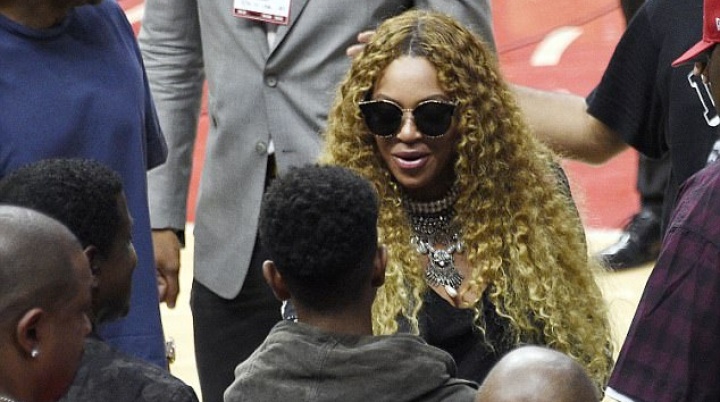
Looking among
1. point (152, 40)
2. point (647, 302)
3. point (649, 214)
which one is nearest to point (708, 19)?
point (647, 302)

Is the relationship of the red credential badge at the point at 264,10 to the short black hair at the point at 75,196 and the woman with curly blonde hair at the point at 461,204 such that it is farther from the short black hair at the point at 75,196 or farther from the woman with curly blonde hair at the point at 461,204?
the short black hair at the point at 75,196

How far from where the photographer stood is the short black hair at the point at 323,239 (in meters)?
2.95

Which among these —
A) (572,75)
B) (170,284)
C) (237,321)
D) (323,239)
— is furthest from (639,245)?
(323,239)

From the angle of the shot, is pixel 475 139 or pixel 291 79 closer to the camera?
pixel 475 139

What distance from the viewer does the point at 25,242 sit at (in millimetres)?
2553

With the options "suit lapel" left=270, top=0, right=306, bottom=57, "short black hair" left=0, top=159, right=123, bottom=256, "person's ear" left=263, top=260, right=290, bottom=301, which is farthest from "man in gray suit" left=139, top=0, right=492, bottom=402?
"person's ear" left=263, top=260, right=290, bottom=301

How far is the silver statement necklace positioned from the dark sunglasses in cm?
15

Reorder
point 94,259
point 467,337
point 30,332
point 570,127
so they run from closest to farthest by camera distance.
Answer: point 30,332 → point 94,259 → point 467,337 → point 570,127

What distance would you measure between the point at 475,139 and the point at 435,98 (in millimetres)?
129

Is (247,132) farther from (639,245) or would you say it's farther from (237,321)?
(639,245)

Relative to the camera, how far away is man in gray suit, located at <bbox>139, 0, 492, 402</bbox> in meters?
4.26

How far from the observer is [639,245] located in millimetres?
6898

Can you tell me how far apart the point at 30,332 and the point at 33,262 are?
110 mm

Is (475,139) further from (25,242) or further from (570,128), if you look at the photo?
(25,242)
